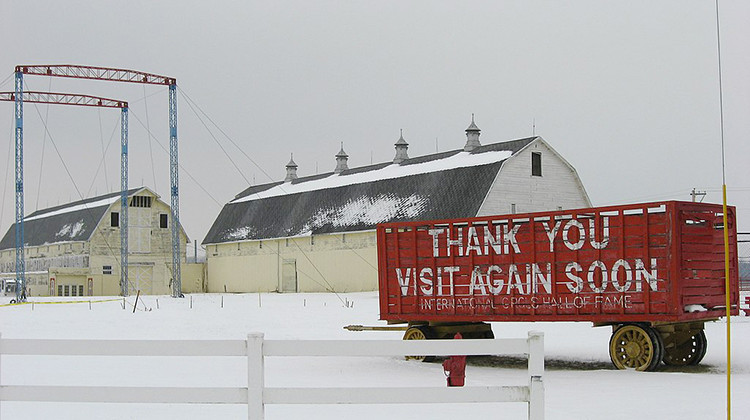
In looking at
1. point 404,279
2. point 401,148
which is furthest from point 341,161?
point 404,279

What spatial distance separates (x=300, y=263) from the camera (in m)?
57.8

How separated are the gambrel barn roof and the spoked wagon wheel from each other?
53607 millimetres

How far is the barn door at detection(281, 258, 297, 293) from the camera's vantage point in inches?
2282

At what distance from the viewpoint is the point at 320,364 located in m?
20.2

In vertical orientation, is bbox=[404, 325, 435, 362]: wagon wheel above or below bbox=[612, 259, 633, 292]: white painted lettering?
below

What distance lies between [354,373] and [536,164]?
108ft

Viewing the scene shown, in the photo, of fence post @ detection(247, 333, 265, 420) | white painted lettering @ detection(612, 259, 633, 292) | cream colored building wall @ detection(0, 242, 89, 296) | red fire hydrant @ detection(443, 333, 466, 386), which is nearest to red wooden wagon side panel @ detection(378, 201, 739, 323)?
white painted lettering @ detection(612, 259, 633, 292)

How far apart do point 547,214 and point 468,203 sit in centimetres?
2877

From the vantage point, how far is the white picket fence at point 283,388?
8320 mm

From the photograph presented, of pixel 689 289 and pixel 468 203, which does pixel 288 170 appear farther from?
pixel 689 289

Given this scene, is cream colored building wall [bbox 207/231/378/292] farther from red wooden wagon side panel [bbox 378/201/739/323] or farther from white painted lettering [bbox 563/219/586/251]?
white painted lettering [bbox 563/219/586/251]

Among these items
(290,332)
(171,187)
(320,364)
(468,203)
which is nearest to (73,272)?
(171,187)

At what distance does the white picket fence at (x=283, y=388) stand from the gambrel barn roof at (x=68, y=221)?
195 ft

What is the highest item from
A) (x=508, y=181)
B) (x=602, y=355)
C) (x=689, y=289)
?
(x=508, y=181)
